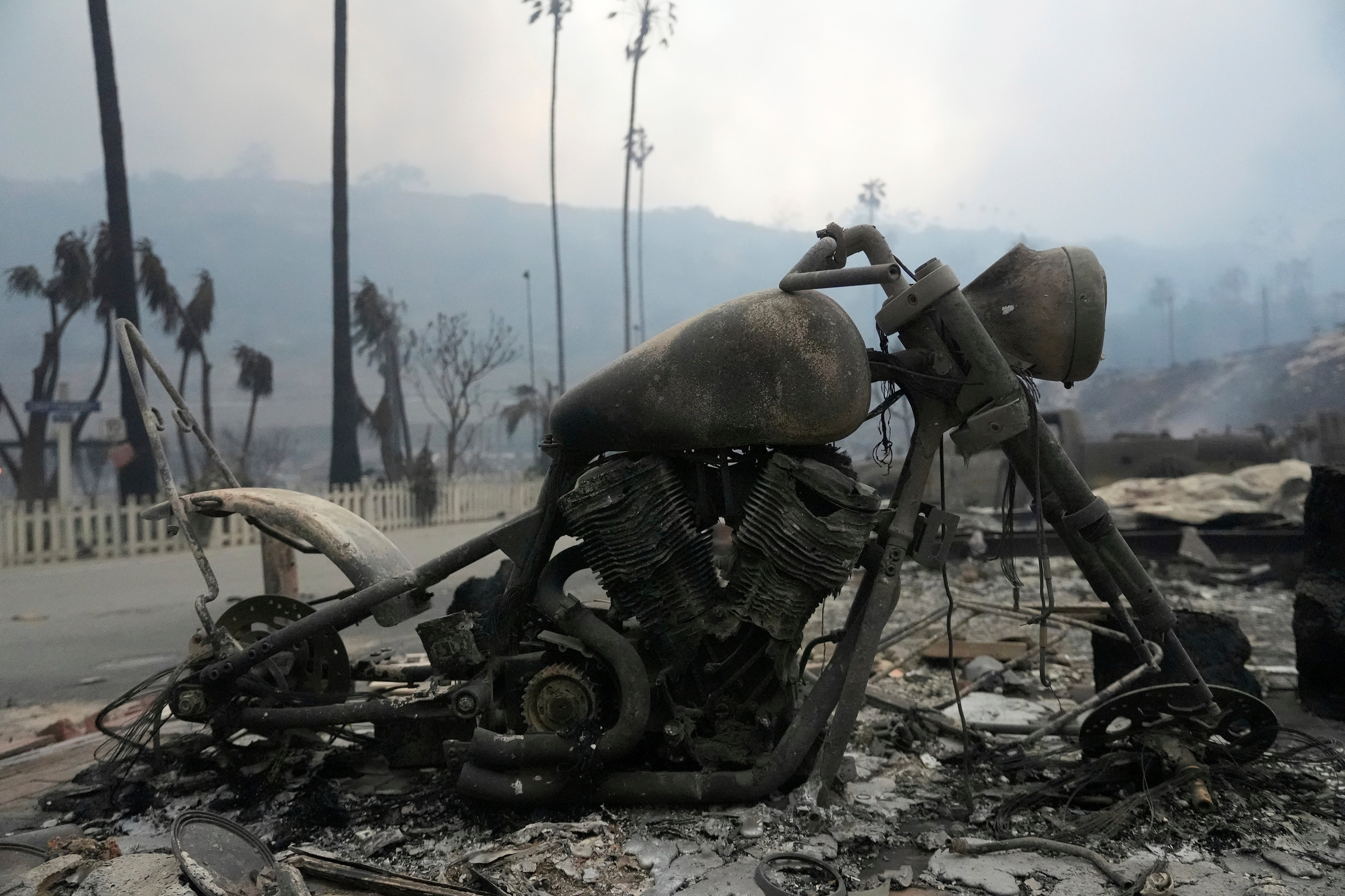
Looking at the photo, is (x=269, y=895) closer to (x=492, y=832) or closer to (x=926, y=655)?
(x=492, y=832)

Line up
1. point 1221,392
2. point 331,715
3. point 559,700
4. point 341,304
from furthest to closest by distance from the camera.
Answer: point 1221,392 → point 341,304 → point 331,715 → point 559,700

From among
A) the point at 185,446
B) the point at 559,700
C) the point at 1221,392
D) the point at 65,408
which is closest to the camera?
the point at 559,700

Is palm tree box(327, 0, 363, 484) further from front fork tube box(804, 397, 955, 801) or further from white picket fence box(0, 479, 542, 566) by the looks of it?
front fork tube box(804, 397, 955, 801)

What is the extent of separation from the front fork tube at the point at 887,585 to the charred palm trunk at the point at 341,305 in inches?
534

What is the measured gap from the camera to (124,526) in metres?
9.45

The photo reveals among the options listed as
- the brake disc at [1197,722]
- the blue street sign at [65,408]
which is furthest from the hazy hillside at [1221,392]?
the blue street sign at [65,408]

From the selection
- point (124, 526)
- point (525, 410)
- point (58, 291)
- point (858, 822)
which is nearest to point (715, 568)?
point (858, 822)

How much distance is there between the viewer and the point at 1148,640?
369cm

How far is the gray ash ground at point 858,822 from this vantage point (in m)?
2.68

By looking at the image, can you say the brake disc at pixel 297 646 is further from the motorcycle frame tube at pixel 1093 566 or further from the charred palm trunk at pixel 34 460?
the charred palm trunk at pixel 34 460

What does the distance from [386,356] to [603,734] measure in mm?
20024

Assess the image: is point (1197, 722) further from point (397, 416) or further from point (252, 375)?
point (252, 375)

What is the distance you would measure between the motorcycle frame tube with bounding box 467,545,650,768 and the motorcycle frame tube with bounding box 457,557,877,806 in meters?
0.07

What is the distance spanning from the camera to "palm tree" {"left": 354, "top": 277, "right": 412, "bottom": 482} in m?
19.4
